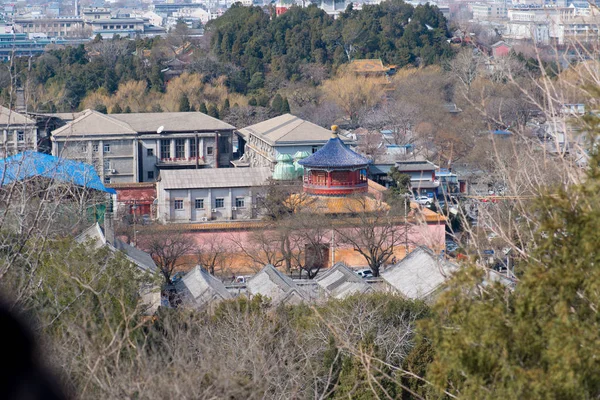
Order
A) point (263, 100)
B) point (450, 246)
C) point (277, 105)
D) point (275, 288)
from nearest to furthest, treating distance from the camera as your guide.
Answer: point (275, 288) → point (450, 246) → point (277, 105) → point (263, 100)

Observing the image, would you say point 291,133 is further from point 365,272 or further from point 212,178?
point 365,272

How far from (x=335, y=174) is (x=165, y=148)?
8.44 metres

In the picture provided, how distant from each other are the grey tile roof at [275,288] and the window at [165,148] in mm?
12936

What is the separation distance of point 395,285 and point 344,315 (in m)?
2.95

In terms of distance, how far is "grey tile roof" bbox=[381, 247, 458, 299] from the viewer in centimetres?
1332

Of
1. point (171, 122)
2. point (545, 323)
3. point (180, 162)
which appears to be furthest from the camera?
point (171, 122)

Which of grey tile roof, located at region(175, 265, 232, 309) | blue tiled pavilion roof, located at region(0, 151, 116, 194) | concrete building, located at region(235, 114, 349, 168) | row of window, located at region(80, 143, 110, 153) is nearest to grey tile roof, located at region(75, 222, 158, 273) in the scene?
grey tile roof, located at region(175, 265, 232, 309)

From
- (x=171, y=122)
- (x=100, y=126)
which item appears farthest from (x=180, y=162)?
(x=100, y=126)

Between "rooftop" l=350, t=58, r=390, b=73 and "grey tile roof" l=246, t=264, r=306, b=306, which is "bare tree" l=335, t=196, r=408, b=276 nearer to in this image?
"grey tile roof" l=246, t=264, r=306, b=306

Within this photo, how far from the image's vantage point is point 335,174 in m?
19.8

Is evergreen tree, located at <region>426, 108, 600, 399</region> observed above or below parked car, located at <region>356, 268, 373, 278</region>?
above

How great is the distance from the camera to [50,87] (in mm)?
36594

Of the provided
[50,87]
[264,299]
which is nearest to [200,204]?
[264,299]

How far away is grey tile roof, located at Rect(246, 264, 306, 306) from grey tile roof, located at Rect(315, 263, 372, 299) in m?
0.40
